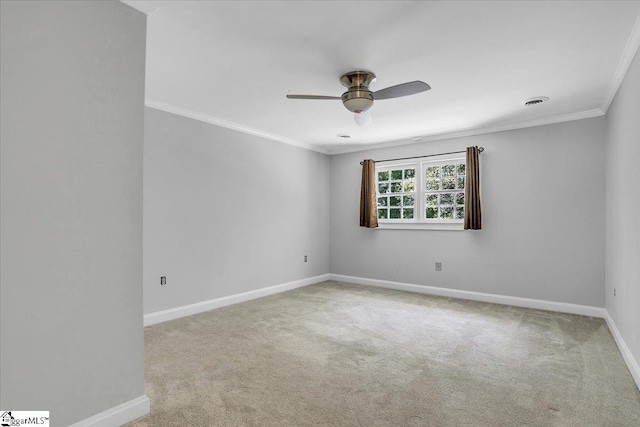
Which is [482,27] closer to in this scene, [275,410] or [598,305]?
[275,410]

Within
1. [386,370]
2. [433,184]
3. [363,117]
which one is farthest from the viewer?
[433,184]

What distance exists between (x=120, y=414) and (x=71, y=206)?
117 cm

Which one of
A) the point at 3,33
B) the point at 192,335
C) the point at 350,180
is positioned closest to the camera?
the point at 3,33

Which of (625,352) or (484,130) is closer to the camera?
(625,352)

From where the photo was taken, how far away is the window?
17.3ft

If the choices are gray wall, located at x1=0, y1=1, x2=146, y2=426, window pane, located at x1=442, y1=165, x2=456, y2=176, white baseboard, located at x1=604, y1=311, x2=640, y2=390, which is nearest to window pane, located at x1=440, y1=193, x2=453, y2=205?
window pane, located at x1=442, y1=165, x2=456, y2=176

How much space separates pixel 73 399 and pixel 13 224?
0.92m

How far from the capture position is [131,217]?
1.99 metres

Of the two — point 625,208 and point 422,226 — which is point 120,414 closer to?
point 625,208

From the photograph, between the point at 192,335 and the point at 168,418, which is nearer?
the point at 168,418

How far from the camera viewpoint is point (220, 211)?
4.62 meters

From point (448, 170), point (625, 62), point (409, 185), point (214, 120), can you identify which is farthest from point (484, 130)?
point (214, 120)

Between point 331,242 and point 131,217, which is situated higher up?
point 131,217

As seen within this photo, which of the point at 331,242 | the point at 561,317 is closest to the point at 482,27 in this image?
the point at 561,317
